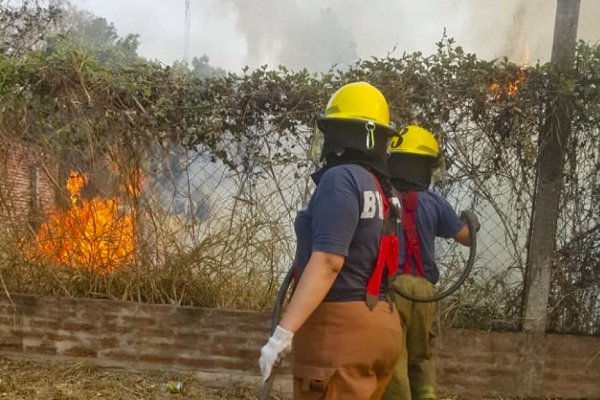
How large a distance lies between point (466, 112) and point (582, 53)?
2.72 feet

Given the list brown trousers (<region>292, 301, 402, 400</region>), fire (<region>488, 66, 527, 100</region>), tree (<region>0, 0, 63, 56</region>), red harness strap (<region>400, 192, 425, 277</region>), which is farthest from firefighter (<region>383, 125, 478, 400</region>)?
tree (<region>0, 0, 63, 56</region>)

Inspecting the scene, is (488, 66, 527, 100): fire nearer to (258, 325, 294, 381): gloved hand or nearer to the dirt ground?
the dirt ground

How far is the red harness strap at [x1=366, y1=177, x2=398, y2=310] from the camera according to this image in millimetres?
2256

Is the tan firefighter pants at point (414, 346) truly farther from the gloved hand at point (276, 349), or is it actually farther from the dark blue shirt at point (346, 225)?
the gloved hand at point (276, 349)

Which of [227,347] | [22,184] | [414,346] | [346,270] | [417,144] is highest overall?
[417,144]

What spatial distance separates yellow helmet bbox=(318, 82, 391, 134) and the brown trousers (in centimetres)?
65

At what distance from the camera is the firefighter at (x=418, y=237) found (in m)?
3.21

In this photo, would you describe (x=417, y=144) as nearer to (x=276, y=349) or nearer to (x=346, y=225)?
(x=346, y=225)

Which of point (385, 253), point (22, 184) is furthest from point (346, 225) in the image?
point (22, 184)

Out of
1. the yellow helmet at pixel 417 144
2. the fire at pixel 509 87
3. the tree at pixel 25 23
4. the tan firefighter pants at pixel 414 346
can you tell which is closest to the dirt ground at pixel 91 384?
the tan firefighter pants at pixel 414 346

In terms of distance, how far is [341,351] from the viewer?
7.15ft

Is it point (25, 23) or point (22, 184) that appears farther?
point (25, 23)

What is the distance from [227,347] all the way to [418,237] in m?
1.90

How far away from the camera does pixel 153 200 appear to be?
4.85 meters
